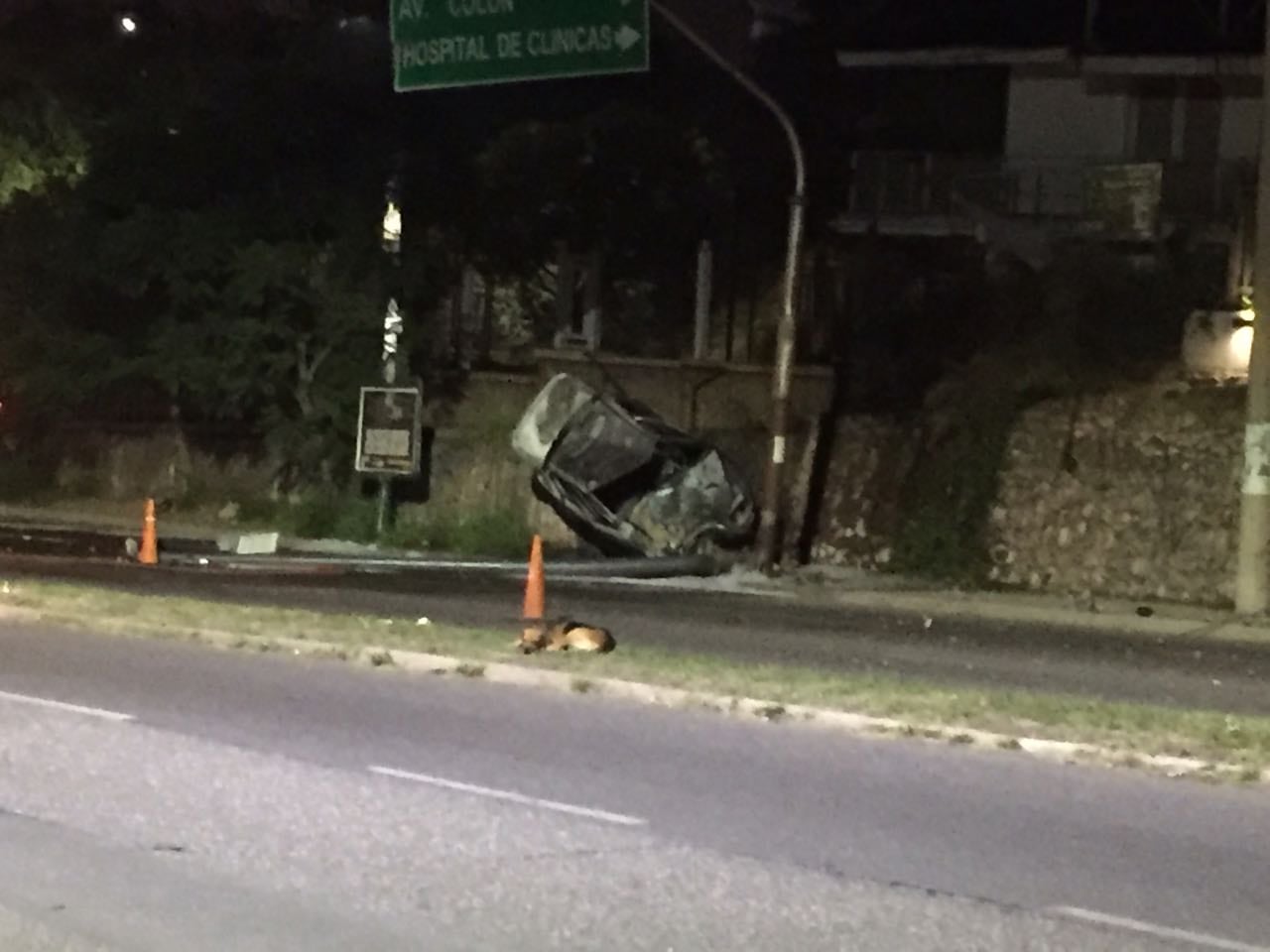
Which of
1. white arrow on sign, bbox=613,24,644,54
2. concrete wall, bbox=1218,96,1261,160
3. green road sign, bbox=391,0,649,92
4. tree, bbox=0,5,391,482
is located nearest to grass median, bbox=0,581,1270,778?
green road sign, bbox=391,0,649,92

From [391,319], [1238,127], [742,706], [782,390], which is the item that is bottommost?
[742,706]

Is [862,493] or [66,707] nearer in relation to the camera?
[66,707]

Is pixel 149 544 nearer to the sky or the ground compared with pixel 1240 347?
nearer to the ground

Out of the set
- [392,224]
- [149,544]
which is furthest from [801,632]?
[392,224]

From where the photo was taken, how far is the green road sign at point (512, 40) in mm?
22219

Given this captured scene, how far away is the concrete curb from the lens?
1192 cm

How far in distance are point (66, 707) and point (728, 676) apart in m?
4.68

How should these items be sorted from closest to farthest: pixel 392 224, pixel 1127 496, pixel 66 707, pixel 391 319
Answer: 1. pixel 66 707
2. pixel 1127 496
3. pixel 391 319
4. pixel 392 224

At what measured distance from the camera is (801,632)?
66.2 ft

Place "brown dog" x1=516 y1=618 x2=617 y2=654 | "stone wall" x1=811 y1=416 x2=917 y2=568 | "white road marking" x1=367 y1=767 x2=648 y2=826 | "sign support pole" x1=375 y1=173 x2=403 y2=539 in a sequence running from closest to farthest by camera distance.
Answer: "white road marking" x1=367 y1=767 x2=648 y2=826 < "brown dog" x1=516 y1=618 x2=617 y2=654 < "stone wall" x1=811 y1=416 x2=917 y2=568 < "sign support pole" x1=375 y1=173 x2=403 y2=539

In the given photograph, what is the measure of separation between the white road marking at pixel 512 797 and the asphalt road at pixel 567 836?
26 millimetres

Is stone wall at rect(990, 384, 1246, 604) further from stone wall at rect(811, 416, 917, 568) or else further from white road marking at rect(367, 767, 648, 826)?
white road marking at rect(367, 767, 648, 826)

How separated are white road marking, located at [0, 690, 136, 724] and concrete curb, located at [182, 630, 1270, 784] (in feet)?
9.60

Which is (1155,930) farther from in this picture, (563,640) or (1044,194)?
(1044,194)
